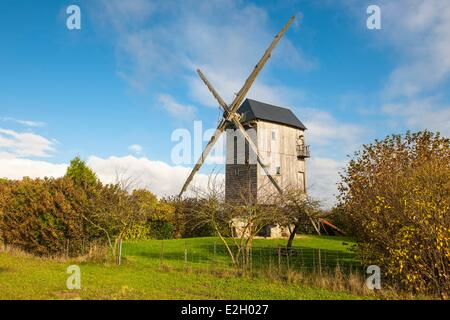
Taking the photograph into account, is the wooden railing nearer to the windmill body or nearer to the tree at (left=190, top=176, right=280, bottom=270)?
the windmill body

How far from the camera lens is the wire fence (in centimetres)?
1409

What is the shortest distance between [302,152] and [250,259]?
59.1ft

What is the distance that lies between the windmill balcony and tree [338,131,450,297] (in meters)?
17.3

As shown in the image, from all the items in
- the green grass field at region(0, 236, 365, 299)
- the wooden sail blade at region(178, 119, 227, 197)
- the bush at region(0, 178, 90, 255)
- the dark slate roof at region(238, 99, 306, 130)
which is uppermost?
the dark slate roof at region(238, 99, 306, 130)

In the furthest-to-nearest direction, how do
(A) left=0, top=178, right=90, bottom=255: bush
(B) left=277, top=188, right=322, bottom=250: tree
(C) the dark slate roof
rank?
1. (C) the dark slate roof
2. (A) left=0, top=178, right=90, bottom=255: bush
3. (B) left=277, top=188, right=322, bottom=250: tree

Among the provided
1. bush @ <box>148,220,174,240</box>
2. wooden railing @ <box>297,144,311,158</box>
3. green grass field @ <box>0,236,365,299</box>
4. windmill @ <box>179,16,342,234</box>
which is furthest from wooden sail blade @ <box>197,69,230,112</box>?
green grass field @ <box>0,236,365,299</box>

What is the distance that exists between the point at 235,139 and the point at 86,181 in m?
12.5

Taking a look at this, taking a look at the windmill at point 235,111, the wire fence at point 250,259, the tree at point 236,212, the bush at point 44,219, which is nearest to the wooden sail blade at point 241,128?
the windmill at point 235,111

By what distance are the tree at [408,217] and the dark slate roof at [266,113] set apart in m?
15.9

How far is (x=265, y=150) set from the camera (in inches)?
1096

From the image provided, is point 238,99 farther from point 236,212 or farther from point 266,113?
point 236,212

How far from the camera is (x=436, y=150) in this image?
41.7ft
